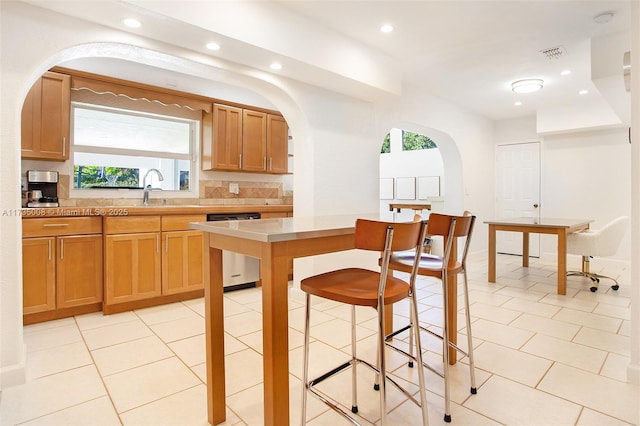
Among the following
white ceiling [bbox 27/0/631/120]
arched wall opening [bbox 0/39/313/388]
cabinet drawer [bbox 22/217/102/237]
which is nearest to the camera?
arched wall opening [bbox 0/39/313/388]

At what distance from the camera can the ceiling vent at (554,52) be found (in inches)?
139

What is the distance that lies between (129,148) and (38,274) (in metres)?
1.71

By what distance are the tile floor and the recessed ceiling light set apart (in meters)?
2.24

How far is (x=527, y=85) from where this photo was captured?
4.42m

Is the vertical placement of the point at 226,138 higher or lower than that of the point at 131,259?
higher

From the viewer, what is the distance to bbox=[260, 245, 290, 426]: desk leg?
4.21 feet

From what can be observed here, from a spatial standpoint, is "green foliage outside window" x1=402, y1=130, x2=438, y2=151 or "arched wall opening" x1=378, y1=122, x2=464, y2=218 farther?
"green foliage outside window" x1=402, y1=130, x2=438, y2=151

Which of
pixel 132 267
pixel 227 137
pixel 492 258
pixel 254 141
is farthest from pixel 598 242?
pixel 132 267

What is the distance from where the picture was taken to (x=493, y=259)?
4367 millimetres

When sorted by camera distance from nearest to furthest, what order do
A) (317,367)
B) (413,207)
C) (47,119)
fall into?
(317,367) → (47,119) → (413,207)

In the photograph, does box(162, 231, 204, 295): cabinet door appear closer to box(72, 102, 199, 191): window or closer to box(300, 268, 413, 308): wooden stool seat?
box(72, 102, 199, 191): window

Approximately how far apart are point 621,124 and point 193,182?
6312mm

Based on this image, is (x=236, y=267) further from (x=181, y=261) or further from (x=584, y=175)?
(x=584, y=175)

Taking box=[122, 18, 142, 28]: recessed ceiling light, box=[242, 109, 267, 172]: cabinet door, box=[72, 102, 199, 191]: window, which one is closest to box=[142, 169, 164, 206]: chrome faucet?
box=[72, 102, 199, 191]: window
